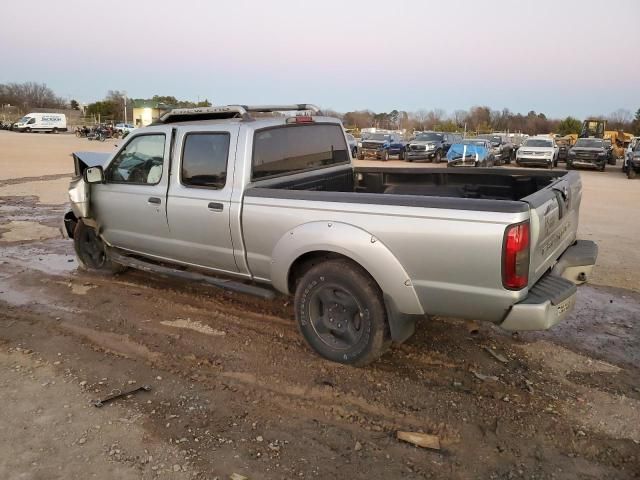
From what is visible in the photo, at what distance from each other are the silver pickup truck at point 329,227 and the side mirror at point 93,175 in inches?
0.5

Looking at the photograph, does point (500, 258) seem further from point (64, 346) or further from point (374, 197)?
point (64, 346)

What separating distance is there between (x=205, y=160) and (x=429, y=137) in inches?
1030

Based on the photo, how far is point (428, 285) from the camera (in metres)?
3.44

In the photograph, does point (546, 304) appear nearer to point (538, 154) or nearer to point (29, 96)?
point (538, 154)

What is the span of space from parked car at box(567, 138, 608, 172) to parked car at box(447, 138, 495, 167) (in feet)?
18.0

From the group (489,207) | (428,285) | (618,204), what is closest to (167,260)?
(428,285)

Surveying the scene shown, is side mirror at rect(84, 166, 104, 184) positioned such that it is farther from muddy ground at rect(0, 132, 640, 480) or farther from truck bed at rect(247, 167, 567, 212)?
truck bed at rect(247, 167, 567, 212)

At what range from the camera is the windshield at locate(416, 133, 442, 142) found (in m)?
29.0

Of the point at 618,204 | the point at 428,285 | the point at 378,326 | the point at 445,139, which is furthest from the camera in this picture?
the point at 445,139

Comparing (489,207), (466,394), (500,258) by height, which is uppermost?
(489,207)

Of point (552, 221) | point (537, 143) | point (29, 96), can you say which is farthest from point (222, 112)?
point (29, 96)

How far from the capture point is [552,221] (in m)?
3.63

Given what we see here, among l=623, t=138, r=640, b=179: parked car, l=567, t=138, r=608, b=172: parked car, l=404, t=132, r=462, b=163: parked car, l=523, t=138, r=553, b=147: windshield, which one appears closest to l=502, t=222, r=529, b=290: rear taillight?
l=623, t=138, r=640, b=179: parked car

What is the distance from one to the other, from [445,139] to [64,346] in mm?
27929
